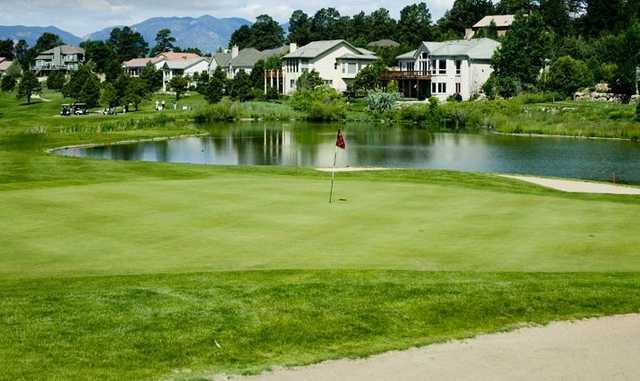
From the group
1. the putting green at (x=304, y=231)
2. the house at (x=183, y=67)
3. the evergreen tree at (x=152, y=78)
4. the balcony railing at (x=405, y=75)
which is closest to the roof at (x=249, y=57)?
the evergreen tree at (x=152, y=78)

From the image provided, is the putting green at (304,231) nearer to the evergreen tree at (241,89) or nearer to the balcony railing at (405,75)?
the balcony railing at (405,75)

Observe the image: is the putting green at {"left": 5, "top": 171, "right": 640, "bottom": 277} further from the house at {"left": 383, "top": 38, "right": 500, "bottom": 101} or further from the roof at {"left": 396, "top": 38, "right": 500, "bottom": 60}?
the roof at {"left": 396, "top": 38, "right": 500, "bottom": 60}

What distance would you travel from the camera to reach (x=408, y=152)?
212ft

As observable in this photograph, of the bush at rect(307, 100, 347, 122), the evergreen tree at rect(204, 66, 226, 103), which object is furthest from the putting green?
the evergreen tree at rect(204, 66, 226, 103)

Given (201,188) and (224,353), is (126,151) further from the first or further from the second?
(224,353)

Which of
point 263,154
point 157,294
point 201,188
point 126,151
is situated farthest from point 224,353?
point 126,151

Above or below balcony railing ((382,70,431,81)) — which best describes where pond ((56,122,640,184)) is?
below

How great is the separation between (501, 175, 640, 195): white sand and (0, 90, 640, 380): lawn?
1294 centimetres

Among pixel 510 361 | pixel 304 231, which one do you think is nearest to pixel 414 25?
pixel 304 231

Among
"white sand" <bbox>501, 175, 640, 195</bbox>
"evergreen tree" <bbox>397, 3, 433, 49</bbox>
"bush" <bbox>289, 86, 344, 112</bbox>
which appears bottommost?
"white sand" <bbox>501, 175, 640, 195</bbox>

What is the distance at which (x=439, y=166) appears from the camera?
55500 millimetres

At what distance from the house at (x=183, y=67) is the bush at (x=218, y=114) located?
2526 inches

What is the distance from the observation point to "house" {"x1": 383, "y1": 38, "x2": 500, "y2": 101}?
351 feet

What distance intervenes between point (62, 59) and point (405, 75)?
10087cm
